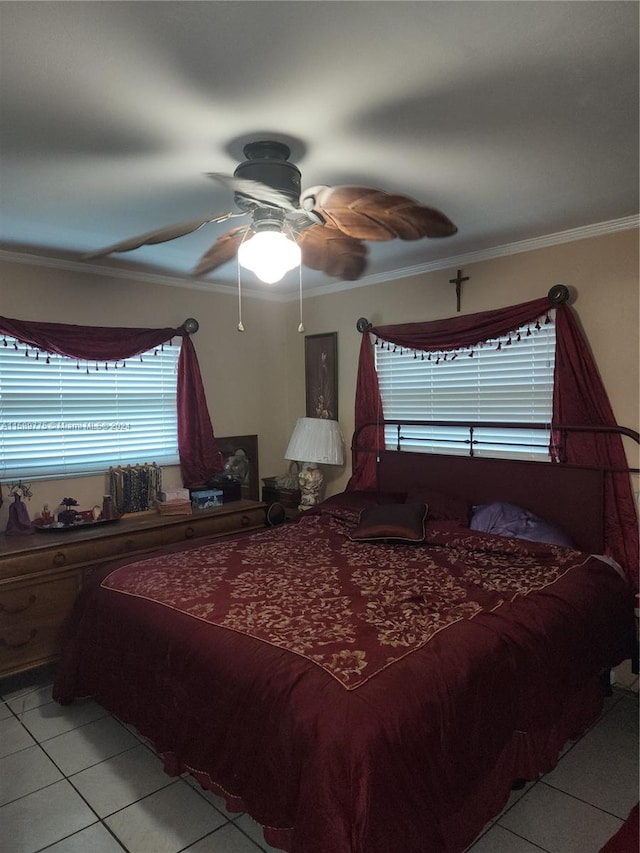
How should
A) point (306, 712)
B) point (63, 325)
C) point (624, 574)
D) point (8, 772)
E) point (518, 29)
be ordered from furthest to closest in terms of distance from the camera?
point (63, 325) < point (624, 574) < point (8, 772) < point (306, 712) < point (518, 29)

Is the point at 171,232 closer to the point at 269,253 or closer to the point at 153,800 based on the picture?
the point at 269,253

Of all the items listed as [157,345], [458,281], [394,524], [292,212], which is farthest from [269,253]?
[157,345]

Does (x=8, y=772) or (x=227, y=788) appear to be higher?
(x=227, y=788)

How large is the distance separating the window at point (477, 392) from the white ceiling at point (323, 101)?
0.95m

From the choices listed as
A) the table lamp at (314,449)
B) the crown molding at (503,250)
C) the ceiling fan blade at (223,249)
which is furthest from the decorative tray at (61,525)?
the crown molding at (503,250)

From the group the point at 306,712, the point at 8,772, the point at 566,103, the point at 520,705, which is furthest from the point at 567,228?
the point at 8,772

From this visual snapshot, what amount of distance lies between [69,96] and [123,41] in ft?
1.20

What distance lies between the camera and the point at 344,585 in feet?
8.68

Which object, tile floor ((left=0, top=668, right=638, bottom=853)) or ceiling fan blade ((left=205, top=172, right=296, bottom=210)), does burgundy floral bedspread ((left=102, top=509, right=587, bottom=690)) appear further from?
ceiling fan blade ((left=205, top=172, right=296, bottom=210))

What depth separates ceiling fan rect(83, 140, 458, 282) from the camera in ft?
6.47

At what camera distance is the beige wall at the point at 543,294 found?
3.08m

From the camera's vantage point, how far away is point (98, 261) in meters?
3.74

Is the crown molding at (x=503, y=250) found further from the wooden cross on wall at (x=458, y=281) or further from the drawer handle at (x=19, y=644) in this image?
the drawer handle at (x=19, y=644)

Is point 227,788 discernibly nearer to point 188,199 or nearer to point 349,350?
point 188,199
